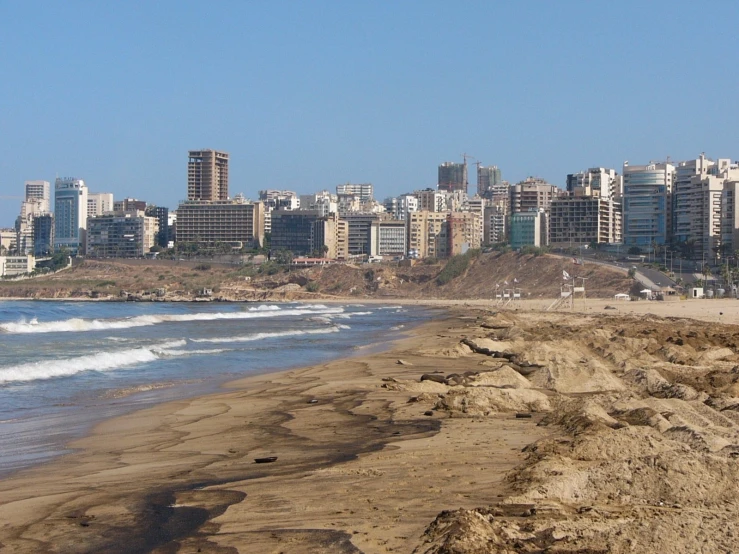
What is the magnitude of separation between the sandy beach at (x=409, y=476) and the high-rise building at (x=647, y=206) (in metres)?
141

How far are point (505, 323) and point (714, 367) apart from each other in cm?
3163

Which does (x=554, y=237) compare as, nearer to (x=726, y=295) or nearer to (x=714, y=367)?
(x=726, y=295)

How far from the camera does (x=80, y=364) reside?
2689 centimetres

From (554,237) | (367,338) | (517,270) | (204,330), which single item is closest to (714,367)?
(367,338)

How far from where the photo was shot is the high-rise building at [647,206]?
153375mm

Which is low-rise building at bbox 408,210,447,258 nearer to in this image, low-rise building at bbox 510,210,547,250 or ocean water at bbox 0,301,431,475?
low-rise building at bbox 510,210,547,250

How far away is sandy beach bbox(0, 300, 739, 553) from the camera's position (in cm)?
728

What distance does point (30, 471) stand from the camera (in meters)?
11.4

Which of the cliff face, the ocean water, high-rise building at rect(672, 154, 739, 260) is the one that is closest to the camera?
the ocean water

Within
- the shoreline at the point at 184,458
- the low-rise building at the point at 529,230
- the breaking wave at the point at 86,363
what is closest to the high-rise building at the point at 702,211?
the low-rise building at the point at 529,230

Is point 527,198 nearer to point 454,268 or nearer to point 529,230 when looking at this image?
point 529,230

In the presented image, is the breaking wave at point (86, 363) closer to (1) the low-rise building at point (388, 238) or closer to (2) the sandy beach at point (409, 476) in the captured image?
(2) the sandy beach at point (409, 476)

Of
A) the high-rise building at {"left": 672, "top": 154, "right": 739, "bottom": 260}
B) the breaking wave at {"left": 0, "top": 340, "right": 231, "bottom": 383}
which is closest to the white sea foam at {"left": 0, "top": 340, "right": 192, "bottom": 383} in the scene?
the breaking wave at {"left": 0, "top": 340, "right": 231, "bottom": 383}

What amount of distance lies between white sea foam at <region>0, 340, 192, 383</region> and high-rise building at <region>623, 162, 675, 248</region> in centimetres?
13011
